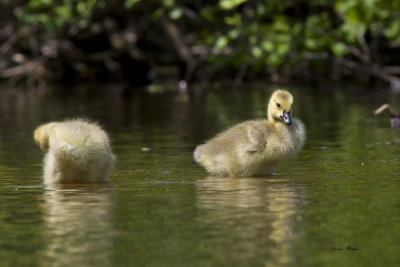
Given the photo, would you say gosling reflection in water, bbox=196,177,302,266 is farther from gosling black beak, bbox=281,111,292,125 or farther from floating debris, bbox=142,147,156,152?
floating debris, bbox=142,147,156,152

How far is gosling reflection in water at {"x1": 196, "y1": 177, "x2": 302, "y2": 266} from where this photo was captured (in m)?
4.81

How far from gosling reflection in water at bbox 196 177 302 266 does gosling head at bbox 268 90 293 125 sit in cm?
60

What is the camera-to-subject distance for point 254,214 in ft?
18.8

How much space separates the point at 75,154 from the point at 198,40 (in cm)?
1724

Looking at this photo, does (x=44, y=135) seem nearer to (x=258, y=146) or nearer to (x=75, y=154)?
(x=75, y=154)

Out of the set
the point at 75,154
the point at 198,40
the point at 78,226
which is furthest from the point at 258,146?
the point at 198,40

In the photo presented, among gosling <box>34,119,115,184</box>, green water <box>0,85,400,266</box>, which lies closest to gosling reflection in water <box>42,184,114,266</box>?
green water <box>0,85,400,266</box>

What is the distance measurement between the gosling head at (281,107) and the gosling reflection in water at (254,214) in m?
0.60

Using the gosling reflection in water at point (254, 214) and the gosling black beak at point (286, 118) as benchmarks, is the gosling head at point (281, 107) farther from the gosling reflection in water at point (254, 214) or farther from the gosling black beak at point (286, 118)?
the gosling reflection in water at point (254, 214)

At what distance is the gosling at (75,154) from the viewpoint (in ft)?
23.7

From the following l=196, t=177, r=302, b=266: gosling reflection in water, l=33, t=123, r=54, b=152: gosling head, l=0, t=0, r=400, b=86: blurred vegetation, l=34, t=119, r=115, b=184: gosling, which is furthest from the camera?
l=0, t=0, r=400, b=86: blurred vegetation

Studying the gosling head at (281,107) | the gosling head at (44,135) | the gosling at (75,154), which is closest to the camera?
the gosling at (75,154)

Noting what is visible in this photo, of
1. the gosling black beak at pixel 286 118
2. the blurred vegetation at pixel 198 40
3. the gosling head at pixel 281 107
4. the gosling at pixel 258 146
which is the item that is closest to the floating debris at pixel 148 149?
the gosling at pixel 258 146

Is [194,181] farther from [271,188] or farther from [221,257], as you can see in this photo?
[221,257]
